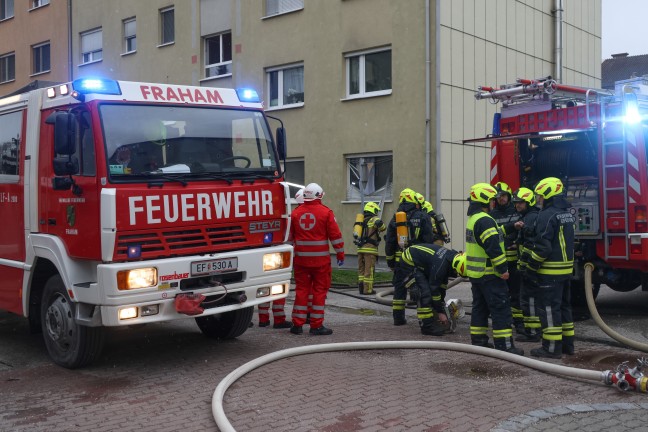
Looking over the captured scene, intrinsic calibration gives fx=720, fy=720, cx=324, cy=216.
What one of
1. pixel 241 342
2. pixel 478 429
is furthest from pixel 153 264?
pixel 478 429

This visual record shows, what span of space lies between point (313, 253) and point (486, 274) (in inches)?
77.8

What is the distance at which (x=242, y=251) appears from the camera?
7039mm

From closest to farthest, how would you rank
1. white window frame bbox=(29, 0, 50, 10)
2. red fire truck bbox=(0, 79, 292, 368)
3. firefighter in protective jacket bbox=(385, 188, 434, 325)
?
red fire truck bbox=(0, 79, 292, 368), firefighter in protective jacket bbox=(385, 188, 434, 325), white window frame bbox=(29, 0, 50, 10)

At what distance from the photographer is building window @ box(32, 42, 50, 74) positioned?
1103 inches

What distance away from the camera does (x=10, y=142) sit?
24.6 feet

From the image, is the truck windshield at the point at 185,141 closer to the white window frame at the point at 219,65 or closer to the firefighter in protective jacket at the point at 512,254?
the firefighter in protective jacket at the point at 512,254

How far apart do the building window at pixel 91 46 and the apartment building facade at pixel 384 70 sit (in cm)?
475

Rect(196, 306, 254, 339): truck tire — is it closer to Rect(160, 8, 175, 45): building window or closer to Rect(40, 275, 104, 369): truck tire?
Rect(40, 275, 104, 369): truck tire

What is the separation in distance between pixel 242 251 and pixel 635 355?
407cm

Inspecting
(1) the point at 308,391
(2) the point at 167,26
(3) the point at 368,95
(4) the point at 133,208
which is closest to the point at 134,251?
(4) the point at 133,208

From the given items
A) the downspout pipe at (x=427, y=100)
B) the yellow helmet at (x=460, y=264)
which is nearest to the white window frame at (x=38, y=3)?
the downspout pipe at (x=427, y=100)

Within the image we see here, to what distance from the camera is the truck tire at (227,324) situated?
26.0 ft

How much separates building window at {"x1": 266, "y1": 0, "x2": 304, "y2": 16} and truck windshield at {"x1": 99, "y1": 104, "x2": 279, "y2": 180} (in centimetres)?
1210

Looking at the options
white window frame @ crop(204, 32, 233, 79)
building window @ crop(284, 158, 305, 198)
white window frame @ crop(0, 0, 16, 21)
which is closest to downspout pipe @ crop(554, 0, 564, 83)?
building window @ crop(284, 158, 305, 198)
